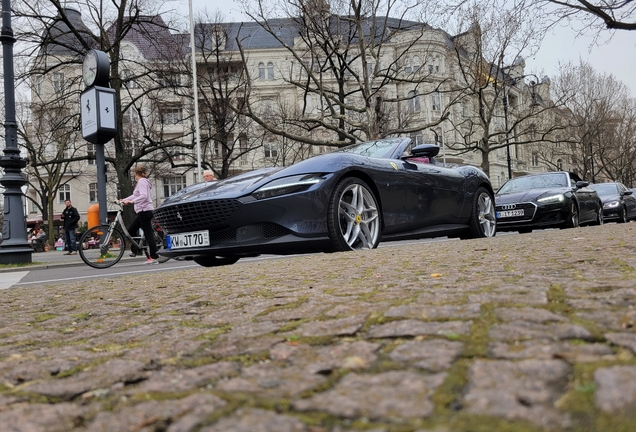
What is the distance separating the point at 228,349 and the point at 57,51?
71.4 feet

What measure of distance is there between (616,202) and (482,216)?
38.5 ft

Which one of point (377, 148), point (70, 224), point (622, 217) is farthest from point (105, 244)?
point (622, 217)

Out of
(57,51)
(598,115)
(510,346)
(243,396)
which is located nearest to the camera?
(243,396)

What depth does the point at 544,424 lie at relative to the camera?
1.01 metres

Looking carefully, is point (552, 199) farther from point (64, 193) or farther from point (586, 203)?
point (64, 193)

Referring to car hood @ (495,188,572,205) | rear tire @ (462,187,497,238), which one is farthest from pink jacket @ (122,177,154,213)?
car hood @ (495,188,572,205)

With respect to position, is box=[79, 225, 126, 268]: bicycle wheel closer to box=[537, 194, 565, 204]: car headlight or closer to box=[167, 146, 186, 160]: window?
box=[537, 194, 565, 204]: car headlight

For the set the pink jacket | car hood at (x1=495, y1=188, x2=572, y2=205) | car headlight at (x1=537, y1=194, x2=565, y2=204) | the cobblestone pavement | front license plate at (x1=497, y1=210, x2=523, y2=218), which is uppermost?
the pink jacket

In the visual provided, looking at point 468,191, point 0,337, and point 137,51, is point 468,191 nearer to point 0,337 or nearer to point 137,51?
point 0,337

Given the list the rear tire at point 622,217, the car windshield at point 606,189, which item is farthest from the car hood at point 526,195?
the car windshield at point 606,189

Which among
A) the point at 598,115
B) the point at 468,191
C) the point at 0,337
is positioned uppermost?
the point at 598,115

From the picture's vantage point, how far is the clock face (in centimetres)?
1262

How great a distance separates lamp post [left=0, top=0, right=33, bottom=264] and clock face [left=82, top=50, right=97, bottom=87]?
148 centimetres

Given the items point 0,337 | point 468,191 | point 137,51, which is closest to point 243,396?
point 0,337
